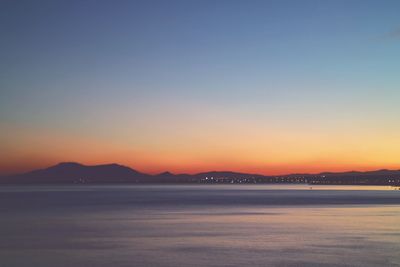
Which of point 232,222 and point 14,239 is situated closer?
point 14,239

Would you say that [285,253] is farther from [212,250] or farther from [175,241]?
[175,241]

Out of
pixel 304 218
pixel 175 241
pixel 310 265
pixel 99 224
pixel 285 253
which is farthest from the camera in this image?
pixel 304 218

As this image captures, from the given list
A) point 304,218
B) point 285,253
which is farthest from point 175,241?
point 304,218

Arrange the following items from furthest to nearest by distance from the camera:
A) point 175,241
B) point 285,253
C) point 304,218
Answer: point 304,218
point 175,241
point 285,253

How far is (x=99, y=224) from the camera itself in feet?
131

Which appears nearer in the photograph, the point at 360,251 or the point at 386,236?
the point at 360,251

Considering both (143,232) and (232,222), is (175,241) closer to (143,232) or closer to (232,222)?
(143,232)

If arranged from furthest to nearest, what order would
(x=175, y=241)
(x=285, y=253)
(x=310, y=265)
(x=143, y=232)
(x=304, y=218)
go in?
(x=304, y=218)
(x=143, y=232)
(x=175, y=241)
(x=285, y=253)
(x=310, y=265)

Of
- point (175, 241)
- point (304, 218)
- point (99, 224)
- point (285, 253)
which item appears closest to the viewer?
point (285, 253)

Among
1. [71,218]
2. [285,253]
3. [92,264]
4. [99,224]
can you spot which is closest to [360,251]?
[285,253]

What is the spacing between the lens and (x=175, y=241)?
96.3ft

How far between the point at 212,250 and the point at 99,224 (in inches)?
622

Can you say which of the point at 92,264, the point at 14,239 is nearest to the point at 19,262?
the point at 92,264

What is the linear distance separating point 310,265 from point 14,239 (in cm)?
1614
